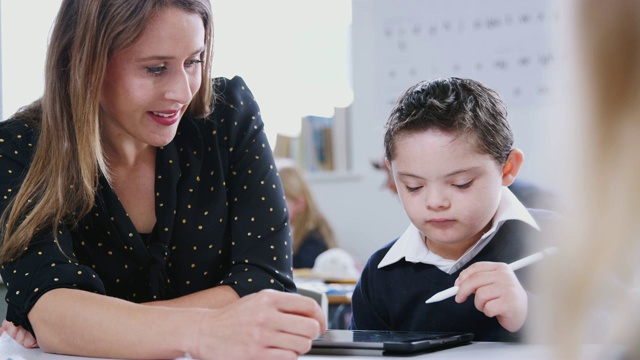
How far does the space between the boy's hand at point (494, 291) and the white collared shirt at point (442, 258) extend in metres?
0.25

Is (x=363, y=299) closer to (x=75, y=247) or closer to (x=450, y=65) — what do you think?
(x=75, y=247)

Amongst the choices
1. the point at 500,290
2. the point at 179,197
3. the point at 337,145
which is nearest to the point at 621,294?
the point at 500,290

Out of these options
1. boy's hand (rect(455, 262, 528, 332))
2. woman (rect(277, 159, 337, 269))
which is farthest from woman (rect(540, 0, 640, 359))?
woman (rect(277, 159, 337, 269))

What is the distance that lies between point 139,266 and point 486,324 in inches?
23.6

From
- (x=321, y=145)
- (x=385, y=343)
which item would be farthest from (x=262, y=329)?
(x=321, y=145)

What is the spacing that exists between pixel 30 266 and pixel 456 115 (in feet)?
2.51

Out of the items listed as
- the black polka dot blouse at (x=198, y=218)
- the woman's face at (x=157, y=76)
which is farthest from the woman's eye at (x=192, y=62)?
the black polka dot blouse at (x=198, y=218)

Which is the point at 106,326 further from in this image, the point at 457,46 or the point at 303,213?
the point at 457,46

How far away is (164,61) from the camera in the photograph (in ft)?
4.15

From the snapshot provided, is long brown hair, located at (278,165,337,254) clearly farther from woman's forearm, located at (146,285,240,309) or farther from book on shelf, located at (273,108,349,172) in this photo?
woman's forearm, located at (146,285,240,309)

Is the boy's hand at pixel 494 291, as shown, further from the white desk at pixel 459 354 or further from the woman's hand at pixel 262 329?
the woman's hand at pixel 262 329

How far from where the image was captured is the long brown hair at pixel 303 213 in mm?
4508

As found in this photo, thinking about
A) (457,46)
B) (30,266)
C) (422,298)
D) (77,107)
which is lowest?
(422,298)

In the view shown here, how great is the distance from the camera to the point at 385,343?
3.28 feet
